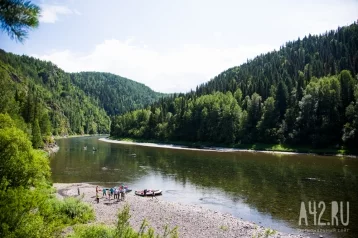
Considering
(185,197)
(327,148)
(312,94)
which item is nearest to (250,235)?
(185,197)

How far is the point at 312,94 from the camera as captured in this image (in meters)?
114

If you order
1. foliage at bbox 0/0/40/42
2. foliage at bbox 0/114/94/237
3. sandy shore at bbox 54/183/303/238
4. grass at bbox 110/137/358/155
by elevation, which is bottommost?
sandy shore at bbox 54/183/303/238

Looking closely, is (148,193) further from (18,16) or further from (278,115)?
(278,115)

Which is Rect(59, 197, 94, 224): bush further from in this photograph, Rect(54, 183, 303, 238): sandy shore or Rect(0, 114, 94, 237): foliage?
Rect(54, 183, 303, 238): sandy shore

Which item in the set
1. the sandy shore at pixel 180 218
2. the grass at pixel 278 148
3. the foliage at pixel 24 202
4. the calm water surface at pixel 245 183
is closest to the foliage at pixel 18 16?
the foliage at pixel 24 202

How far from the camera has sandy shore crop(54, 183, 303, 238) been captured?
2995 cm

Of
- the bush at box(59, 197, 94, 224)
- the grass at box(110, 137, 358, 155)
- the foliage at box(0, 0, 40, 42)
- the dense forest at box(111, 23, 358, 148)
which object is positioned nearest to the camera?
the foliage at box(0, 0, 40, 42)

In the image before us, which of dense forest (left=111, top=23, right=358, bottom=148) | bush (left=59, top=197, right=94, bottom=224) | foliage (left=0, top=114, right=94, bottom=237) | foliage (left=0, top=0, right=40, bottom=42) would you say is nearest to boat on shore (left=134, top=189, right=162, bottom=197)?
foliage (left=0, top=114, right=94, bottom=237)

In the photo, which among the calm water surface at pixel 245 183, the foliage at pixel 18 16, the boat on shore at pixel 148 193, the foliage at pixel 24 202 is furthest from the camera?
the boat on shore at pixel 148 193

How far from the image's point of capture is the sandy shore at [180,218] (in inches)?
1179

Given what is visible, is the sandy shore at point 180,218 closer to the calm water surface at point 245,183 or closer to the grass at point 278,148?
the calm water surface at point 245,183

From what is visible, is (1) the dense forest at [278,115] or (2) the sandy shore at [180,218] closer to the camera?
(2) the sandy shore at [180,218]

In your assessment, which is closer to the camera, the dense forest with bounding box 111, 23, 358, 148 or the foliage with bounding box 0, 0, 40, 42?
the foliage with bounding box 0, 0, 40, 42

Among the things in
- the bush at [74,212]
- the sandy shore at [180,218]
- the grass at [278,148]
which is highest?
the grass at [278,148]
